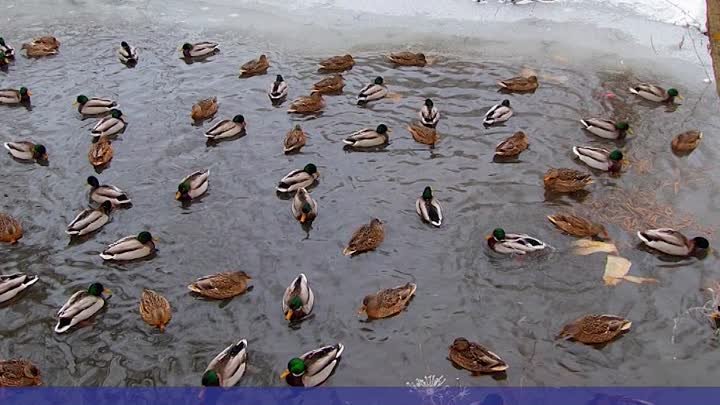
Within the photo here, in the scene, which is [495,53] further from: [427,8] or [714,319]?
[714,319]

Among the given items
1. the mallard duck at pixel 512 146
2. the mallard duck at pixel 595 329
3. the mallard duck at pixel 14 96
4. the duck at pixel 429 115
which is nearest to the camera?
the mallard duck at pixel 595 329

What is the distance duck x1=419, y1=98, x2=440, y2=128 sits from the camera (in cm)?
971

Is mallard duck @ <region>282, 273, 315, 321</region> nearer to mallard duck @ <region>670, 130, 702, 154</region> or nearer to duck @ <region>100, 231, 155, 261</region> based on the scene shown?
duck @ <region>100, 231, 155, 261</region>

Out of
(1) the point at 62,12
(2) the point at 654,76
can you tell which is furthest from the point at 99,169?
(2) the point at 654,76

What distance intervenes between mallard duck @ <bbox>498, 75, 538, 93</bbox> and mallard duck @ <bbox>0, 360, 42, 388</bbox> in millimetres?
7941

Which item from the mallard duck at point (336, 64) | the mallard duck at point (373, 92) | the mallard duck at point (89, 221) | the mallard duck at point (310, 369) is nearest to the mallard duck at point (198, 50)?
the mallard duck at point (336, 64)

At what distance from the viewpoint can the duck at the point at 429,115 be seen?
Answer: 971 centimetres

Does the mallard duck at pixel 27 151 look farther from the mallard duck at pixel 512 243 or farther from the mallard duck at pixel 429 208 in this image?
the mallard duck at pixel 512 243

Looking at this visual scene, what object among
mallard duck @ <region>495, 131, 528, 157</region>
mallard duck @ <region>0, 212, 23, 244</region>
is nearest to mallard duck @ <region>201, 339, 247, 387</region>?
mallard duck @ <region>0, 212, 23, 244</region>

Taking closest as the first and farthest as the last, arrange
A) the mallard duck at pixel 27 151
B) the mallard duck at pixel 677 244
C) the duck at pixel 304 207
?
the mallard duck at pixel 677 244 → the duck at pixel 304 207 → the mallard duck at pixel 27 151

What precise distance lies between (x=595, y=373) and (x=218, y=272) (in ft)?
13.4

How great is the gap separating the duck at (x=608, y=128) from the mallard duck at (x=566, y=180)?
134cm

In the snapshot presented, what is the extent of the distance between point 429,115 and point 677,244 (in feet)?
13.0

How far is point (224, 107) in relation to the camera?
10.5 metres
